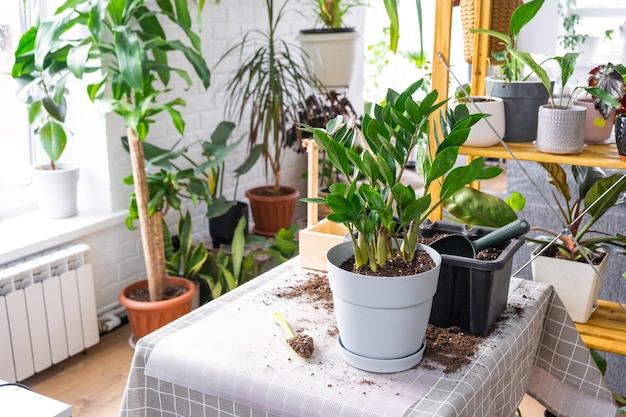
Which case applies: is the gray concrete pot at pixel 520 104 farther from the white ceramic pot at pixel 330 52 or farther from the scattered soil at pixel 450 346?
the white ceramic pot at pixel 330 52

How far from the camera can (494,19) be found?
7.74 ft

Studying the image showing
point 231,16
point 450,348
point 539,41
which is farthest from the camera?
point 539,41

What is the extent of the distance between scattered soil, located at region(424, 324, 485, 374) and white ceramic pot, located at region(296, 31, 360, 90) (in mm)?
2487

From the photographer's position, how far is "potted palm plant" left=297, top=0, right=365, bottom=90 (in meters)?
3.64

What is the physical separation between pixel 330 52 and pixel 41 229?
67.2 inches

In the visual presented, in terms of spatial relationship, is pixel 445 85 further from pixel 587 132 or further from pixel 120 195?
pixel 120 195

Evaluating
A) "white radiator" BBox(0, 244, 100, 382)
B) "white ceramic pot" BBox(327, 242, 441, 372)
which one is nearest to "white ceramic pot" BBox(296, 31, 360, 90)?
"white radiator" BBox(0, 244, 100, 382)

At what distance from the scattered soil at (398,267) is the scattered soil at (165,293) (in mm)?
1895

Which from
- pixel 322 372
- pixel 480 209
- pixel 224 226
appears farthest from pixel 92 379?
pixel 322 372

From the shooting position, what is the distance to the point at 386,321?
1221 mm

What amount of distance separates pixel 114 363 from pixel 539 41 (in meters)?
4.95

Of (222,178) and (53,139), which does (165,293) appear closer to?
(222,178)

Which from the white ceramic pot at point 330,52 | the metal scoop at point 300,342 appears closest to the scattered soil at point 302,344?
the metal scoop at point 300,342

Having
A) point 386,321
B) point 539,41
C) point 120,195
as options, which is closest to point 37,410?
point 386,321
